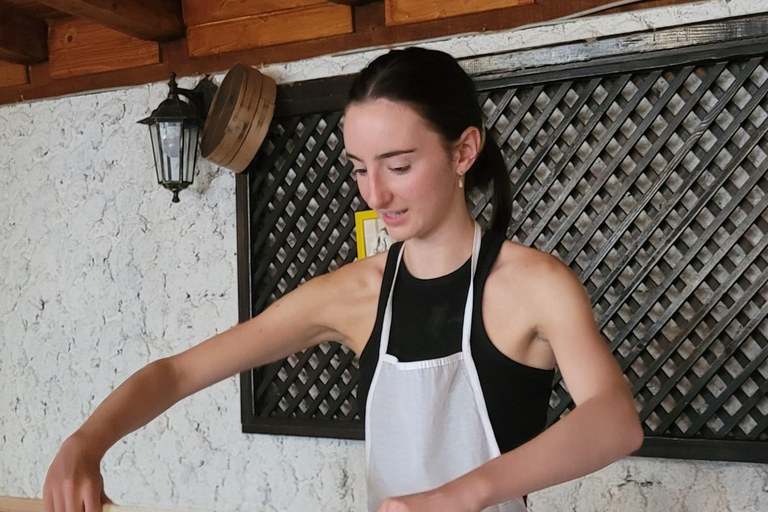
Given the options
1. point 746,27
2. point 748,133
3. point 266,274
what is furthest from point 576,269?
point 266,274

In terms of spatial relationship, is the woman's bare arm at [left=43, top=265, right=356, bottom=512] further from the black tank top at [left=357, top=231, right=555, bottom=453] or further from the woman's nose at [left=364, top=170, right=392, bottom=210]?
the woman's nose at [left=364, top=170, right=392, bottom=210]

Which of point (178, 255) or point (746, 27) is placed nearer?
point (746, 27)

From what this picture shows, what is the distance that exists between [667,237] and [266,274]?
4.20ft

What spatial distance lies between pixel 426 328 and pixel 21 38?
241 cm

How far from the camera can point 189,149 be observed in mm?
2754

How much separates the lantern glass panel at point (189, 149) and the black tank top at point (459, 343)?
1.44 metres

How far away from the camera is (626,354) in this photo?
2.32 metres

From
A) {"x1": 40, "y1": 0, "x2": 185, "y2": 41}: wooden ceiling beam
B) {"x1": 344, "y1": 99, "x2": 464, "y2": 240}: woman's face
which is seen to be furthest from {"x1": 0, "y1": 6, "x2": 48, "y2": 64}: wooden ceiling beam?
{"x1": 344, "y1": 99, "x2": 464, "y2": 240}: woman's face

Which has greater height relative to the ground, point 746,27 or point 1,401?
point 746,27

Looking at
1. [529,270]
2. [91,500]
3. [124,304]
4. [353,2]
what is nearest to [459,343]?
[529,270]

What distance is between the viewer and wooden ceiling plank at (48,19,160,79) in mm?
2996

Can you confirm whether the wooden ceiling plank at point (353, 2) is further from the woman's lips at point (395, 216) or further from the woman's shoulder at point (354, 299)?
the woman's lips at point (395, 216)

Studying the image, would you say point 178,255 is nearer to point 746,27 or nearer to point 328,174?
point 328,174

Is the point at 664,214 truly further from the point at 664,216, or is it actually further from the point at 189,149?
the point at 189,149
